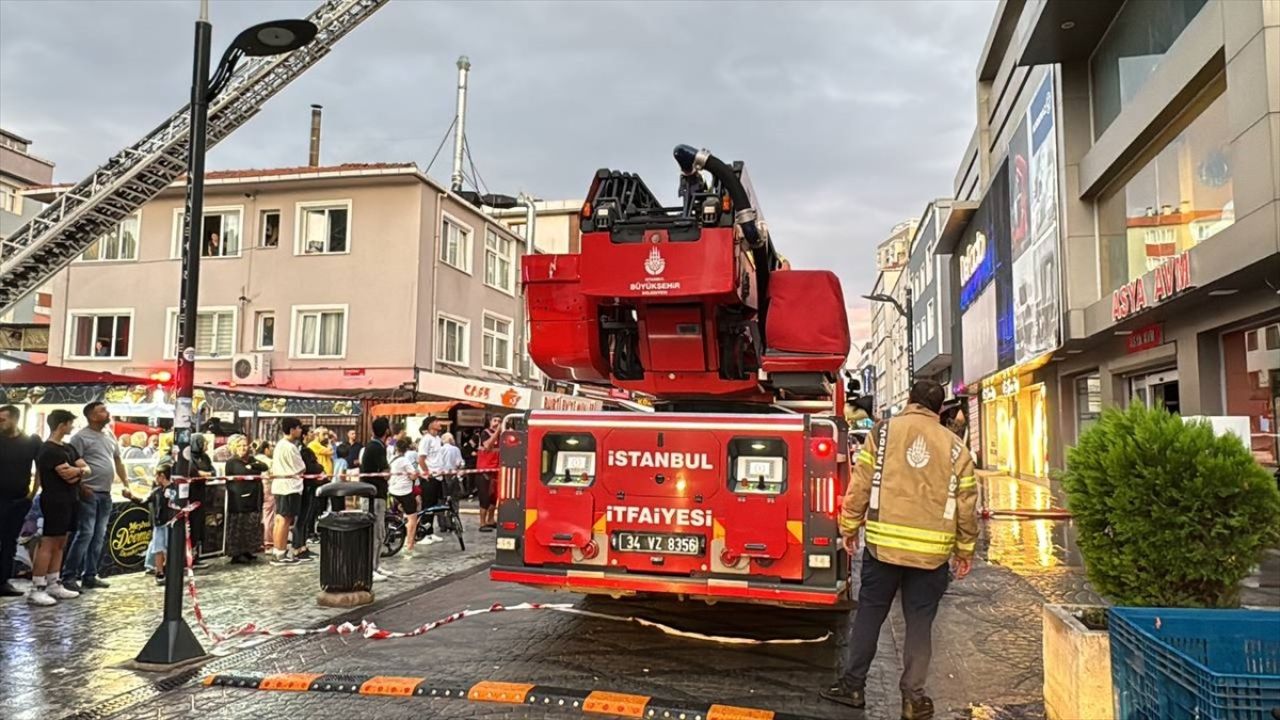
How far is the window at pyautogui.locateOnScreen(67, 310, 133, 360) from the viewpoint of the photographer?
27.2 metres

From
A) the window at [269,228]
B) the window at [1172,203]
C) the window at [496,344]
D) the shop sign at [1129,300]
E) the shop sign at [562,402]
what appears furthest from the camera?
the window at [496,344]

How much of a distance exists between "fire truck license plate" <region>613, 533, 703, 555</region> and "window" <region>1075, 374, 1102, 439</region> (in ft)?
58.7

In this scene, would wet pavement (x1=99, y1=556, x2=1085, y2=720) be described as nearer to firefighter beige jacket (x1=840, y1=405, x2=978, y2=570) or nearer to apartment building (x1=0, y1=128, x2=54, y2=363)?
firefighter beige jacket (x1=840, y1=405, x2=978, y2=570)

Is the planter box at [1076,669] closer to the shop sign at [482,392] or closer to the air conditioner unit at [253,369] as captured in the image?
the shop sign at [482,392]

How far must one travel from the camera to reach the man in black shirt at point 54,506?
28.0ft

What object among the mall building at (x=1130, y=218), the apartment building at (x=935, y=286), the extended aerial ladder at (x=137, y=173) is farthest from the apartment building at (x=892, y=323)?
the extended aerial ladder at (x=137, y=173)

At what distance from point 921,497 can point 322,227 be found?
24.5 metres

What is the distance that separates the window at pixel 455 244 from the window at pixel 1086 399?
18.1 metres

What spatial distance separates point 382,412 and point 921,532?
1904 cm

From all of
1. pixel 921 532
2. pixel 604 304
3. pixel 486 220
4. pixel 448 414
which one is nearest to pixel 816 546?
pixel 921 532

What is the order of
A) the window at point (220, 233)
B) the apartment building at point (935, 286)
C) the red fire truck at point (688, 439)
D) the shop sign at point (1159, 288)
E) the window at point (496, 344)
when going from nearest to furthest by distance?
the red fire truck at point (688, 439)
the shop sign at point (1159, 288)
the window at point (220, 233)
the window at point (496, 344)
the apartment building at point (935, 286)

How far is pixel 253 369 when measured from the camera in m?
25.7

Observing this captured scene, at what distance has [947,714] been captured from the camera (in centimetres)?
518

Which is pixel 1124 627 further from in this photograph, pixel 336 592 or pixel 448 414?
pixel 448 414
